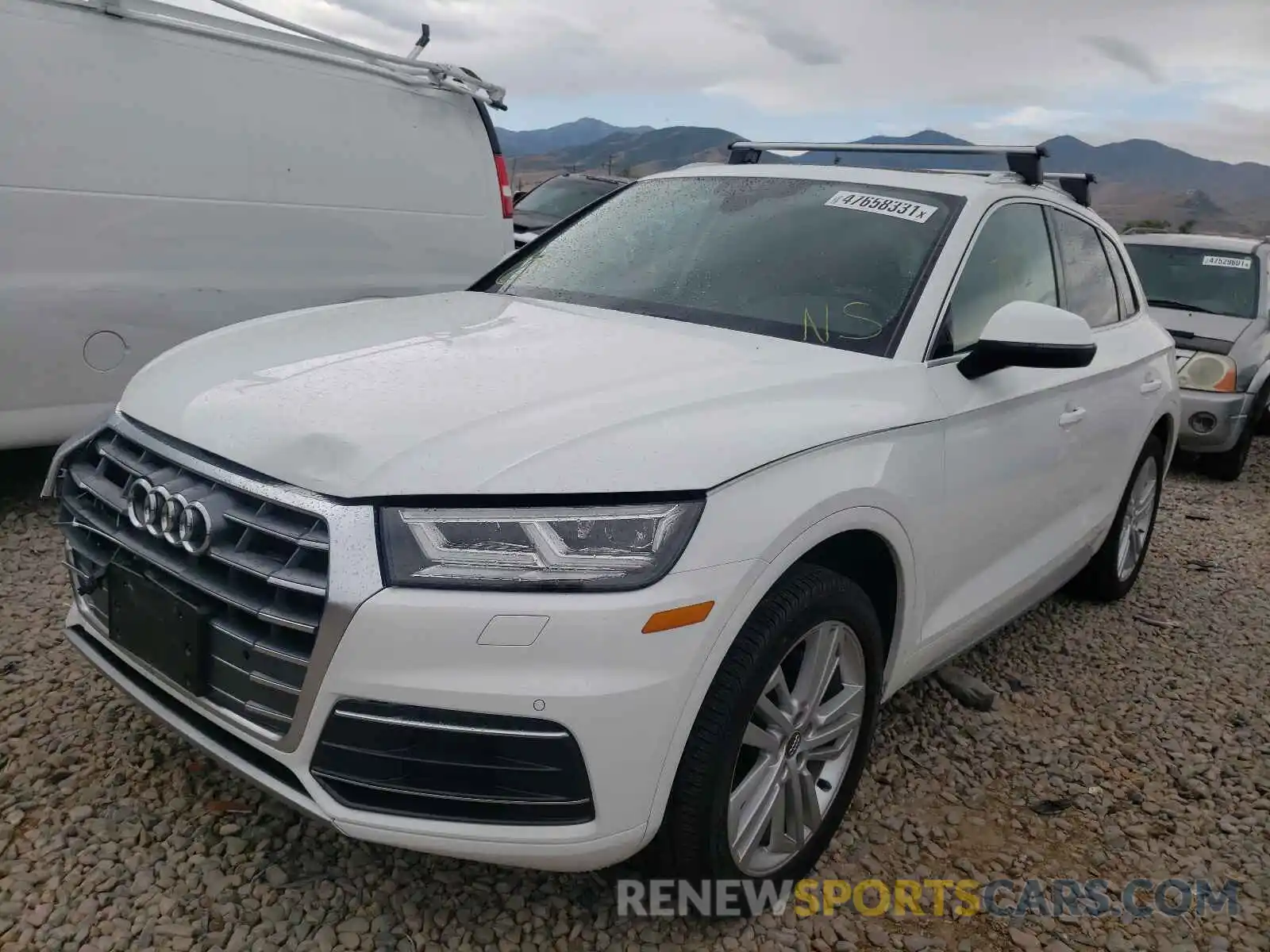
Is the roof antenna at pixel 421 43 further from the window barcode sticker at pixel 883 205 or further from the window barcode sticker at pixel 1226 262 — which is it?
the window barcode sticker at pixel 1226 262

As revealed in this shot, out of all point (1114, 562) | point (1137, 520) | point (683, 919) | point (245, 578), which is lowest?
point (683, 919)

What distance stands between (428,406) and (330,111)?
133 inches

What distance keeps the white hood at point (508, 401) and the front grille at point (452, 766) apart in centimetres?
40

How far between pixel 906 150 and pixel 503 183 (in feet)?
8.89

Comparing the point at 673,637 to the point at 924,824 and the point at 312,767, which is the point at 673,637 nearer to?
the point at 312,767

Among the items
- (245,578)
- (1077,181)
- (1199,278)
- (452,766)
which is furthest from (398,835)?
(1199,278)

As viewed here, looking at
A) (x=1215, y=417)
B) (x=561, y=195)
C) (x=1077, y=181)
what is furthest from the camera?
(x=561, y=195)

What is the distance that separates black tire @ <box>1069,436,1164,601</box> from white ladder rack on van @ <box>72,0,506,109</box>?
373 cm

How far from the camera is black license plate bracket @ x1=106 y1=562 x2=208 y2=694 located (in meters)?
1.88

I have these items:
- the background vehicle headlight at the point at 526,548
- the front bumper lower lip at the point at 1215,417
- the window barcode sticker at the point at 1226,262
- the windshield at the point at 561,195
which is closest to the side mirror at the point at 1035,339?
the background vehicle headlight at the point at 526,548

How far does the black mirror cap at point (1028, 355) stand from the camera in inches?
96.3

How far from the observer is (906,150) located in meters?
3.51

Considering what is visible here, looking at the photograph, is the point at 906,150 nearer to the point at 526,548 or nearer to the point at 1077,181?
the point at 1077,181

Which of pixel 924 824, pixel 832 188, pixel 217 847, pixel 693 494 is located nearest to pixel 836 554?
pixel 693 494
